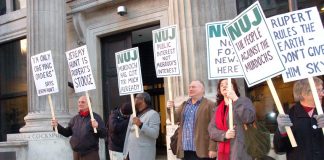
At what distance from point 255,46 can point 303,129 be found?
3.40 ft

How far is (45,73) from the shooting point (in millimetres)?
8758

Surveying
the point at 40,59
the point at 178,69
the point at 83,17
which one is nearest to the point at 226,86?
the point at 178,69

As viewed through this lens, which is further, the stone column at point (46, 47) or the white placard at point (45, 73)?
the stone column at point (46, 47)

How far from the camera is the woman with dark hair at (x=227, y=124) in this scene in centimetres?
500

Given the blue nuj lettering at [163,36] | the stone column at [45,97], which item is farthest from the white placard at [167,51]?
the stone column at [45,97]

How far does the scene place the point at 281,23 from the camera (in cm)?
499

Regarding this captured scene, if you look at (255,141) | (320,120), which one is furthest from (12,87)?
(320,120)

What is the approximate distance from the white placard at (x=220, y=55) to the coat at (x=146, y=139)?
1.36 meters

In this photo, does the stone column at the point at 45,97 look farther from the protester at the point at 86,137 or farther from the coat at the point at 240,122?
the coat at the point at 240,122

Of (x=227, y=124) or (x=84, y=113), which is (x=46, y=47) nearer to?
(x=84, y=113)

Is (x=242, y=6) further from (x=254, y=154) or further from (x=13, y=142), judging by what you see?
(x=13, y=142)

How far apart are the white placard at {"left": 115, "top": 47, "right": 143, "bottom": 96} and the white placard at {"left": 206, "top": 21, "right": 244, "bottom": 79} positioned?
5.82 ft

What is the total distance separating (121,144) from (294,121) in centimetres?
398

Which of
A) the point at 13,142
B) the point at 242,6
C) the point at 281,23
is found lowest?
the point at 13,142
